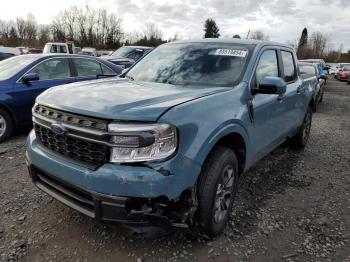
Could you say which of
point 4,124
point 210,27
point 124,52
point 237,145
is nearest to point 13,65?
point 4,124

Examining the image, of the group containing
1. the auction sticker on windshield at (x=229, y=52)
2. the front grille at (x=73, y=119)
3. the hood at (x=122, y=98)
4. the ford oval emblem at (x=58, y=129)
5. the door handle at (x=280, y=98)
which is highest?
the auction sticker on windshield at (x=229, y=52)

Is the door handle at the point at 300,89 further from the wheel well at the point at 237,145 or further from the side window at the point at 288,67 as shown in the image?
the wheel well at the point at 237,145

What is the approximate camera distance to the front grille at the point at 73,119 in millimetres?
2311

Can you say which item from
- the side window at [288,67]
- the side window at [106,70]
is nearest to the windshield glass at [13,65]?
the side window at [106,70]

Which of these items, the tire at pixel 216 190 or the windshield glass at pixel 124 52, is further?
the windshield glass at pixel 124 52

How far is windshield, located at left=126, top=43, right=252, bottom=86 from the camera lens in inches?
133

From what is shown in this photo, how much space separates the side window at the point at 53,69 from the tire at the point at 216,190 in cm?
463

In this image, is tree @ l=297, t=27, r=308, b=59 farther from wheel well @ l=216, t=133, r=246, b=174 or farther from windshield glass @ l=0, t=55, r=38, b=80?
wheel well @ l=216, t=133, r=246, b=174

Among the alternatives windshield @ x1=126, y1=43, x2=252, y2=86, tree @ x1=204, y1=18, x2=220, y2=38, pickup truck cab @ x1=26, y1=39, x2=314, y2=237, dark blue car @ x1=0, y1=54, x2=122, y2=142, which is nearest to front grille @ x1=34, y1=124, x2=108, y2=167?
pickup truck cab @ x1=26, y1=39, x2=314, y2=237

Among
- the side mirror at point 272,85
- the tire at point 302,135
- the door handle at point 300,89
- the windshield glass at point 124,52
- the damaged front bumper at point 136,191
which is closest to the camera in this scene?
the damaged front bumper at point 136,191

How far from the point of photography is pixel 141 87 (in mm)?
3143

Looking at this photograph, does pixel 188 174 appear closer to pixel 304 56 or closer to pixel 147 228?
pixel 147 228

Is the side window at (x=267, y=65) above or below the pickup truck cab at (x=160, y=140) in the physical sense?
above

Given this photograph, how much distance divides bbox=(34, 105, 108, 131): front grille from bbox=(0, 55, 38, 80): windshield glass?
→ 11.9 feet
